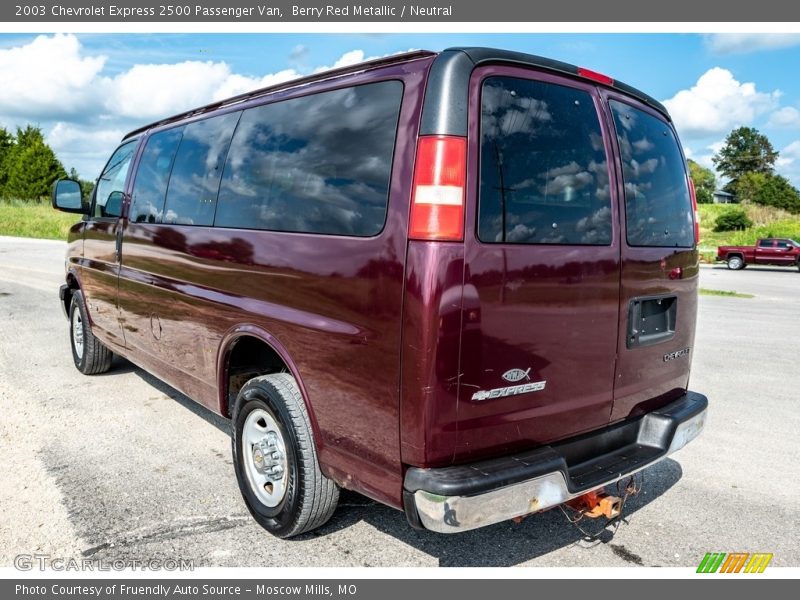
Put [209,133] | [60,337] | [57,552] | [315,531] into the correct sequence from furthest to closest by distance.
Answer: [60,337] < [209,133] < [315,531] < [57,552]

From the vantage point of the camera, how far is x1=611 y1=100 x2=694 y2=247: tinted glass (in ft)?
10.4

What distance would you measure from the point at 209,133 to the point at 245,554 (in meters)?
2.53

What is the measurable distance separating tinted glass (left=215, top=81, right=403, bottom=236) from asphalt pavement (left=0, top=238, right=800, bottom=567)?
1.62 m

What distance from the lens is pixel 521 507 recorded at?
2.52 meters

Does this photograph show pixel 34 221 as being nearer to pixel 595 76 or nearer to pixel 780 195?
pixel 595 76

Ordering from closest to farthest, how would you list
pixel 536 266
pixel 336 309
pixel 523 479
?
pixel 523 479 < pixel 536 266 < pixel 336 309

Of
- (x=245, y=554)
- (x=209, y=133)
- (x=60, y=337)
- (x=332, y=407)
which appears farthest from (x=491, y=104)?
(x=60, y=337)

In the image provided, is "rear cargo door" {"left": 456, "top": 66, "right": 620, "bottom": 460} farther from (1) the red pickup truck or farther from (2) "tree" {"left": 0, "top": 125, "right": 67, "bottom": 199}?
(2) "tree" {"left": 0, "top": 125, "right": 67, "bottom": 199}

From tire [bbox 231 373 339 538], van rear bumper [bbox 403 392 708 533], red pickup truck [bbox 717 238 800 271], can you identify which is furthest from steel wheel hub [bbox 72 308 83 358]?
red pickup truck [bbox 717 238 800 271]

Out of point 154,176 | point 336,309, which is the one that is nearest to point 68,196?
point 154,176

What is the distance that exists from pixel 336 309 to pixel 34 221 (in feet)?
116

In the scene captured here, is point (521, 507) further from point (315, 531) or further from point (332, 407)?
point (315, 531)

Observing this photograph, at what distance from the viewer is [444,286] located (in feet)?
7.83

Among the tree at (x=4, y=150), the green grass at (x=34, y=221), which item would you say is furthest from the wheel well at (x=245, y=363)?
the tree at (x=4, y=150)
